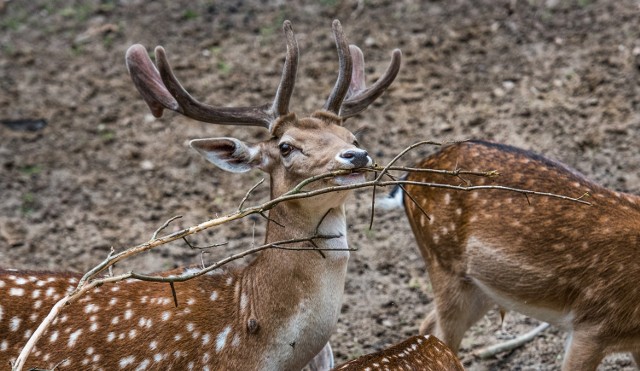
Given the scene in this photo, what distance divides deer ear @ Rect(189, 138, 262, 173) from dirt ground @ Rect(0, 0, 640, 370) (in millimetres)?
1547

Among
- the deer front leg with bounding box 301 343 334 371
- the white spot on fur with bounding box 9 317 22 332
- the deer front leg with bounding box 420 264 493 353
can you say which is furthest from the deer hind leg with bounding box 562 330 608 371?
the white spot on fur with bounding box 9 317 22 332

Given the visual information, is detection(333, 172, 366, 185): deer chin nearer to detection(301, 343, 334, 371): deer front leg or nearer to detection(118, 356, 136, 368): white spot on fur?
detection(301, 343, 334, 371): deer front leg

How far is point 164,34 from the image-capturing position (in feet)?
28.5

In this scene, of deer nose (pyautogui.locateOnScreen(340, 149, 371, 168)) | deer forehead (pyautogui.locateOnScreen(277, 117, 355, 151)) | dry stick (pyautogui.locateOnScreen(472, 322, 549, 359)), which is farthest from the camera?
dry stick (pyautogui.locateOnScreen(472, 322, 549, 359))

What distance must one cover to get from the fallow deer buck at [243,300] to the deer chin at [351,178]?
9 cm

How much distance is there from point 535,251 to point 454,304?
510 millimetres

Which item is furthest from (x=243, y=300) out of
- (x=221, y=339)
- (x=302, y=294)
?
(x=302, y=294)

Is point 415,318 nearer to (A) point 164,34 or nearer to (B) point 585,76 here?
(B) point 585,76

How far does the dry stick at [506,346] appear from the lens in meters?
5.34

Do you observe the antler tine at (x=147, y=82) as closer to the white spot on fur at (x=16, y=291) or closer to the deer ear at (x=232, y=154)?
the deer ear at (x=232, y=154)

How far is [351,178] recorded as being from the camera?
4035 mm

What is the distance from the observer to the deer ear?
4.34 meters

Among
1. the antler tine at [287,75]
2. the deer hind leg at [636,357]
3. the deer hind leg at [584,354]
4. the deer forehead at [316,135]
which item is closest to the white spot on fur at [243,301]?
the deer forehead at [316,135]

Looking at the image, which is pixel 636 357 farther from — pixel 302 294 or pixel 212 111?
pixel 212 111
